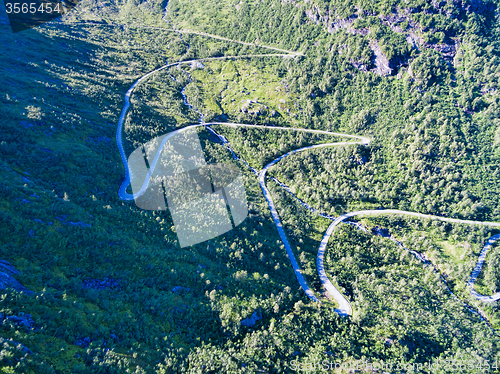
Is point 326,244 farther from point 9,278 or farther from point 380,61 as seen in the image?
point 380,61

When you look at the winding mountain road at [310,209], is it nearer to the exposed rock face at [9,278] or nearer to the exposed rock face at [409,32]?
the exposed rock face at [9,278]

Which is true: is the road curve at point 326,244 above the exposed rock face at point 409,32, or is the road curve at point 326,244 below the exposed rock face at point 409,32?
below
